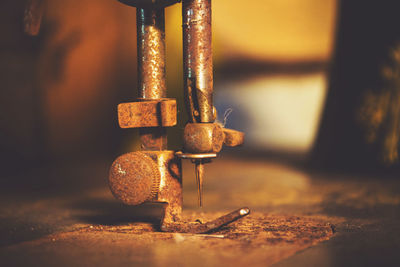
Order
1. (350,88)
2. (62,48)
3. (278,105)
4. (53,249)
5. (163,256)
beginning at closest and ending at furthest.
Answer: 1. (163,256)
2. (53,249)
3. (350,88)
4. (62,48)
5. (278,105)

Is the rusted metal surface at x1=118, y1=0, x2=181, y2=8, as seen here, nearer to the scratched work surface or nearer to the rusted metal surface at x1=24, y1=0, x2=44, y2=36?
the rusted metal surface at x1=24, y1=0, x2=44, y2=36

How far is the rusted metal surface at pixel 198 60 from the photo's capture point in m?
1.75

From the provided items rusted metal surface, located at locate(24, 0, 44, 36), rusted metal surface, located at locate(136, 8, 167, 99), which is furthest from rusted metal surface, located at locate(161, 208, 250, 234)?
rusted metal surface, located at locate(24, 0, 44, 36)

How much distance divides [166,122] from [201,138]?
20 cm

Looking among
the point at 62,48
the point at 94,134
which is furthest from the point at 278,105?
the point at 62,48

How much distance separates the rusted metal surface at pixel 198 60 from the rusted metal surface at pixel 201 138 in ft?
0.15

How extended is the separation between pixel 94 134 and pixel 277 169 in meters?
1.88

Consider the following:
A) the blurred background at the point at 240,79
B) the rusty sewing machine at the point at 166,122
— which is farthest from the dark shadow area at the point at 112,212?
the blurred background at the point at 240,79

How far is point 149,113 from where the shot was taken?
1855mm

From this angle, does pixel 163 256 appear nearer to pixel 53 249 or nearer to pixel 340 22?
pixel 53 249

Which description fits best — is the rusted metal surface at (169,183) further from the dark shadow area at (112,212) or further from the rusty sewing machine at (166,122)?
the dark shadow area at (112,212)

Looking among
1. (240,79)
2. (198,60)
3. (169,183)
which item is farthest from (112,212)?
(240,79)

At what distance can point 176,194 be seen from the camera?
1.86 metres

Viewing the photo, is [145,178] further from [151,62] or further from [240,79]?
[240,79]
